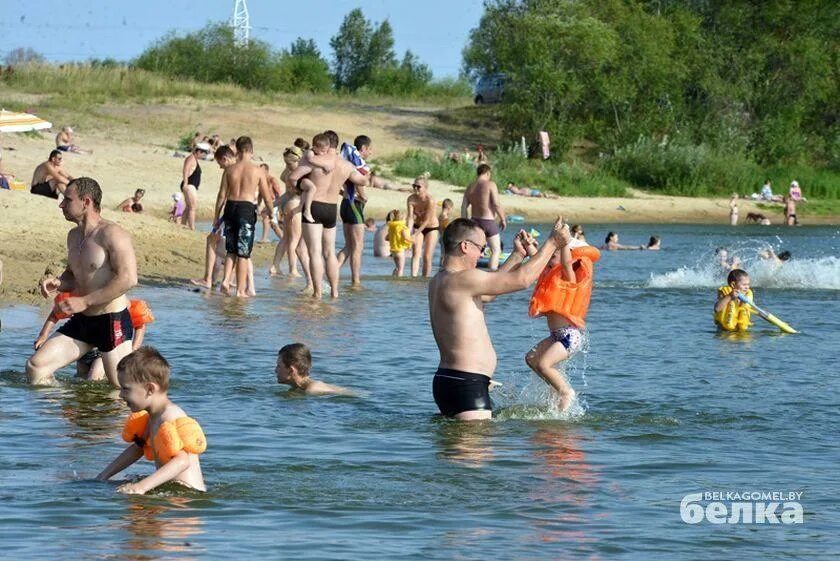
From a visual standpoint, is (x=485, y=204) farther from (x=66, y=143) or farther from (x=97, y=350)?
(x=66, y=143)

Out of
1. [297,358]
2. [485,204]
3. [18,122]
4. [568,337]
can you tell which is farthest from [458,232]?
[18,122]

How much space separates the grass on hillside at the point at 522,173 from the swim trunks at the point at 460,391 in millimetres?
29898

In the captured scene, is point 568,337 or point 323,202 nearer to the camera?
point 568,337

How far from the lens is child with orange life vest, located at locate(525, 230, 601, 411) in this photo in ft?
30.7

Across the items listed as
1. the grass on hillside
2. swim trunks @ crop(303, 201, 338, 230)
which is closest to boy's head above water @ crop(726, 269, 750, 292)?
swim trunks @ crop(303, 201, 338, 230)

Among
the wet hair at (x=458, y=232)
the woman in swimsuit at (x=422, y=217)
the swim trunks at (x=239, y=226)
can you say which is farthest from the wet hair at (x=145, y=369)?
the woman in swimsuit at (x=422, y=217)

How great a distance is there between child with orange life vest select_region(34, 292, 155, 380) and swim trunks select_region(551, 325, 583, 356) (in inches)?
107

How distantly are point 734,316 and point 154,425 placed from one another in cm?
892

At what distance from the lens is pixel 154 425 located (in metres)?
6.81

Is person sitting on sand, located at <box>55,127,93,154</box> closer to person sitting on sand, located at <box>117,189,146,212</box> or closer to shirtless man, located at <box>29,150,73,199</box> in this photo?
person sitting on sand, located at <box>117,189,146,212</box>

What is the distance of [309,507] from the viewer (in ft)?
23.1

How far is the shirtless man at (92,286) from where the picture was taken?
893 centimetres

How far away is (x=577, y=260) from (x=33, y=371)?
11.9 feet

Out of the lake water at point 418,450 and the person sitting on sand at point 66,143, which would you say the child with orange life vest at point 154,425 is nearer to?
the lake water at point 418,450
